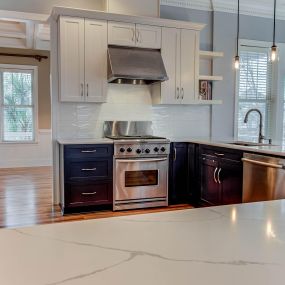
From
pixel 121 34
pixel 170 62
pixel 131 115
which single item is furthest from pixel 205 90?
pixel 121 34

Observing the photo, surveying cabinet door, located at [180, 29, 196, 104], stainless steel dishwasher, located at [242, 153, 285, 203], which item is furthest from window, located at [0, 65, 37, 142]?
stainless steel dishwasher, located at [242, 153, 285, 203]

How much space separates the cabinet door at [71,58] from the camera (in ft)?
13.1

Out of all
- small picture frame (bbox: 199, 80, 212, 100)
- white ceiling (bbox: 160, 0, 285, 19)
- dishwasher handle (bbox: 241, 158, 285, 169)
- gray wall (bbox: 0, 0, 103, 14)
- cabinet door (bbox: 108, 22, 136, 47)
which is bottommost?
dishwasher handle (bbox: 241, 158, 285, 169)

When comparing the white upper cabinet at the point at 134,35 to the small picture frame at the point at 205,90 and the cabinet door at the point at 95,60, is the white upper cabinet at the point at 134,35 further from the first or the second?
the small picture frame at the point at 205,90

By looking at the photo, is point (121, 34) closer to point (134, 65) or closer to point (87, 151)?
point (134, 65)

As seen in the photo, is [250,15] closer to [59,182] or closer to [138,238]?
[59,182]

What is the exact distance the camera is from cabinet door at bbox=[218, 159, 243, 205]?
3.35 meters

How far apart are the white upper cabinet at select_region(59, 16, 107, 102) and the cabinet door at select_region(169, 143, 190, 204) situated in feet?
3.94

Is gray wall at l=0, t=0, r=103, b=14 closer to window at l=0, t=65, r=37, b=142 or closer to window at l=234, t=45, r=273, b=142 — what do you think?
window at l=234, t=45, r=273, b=142

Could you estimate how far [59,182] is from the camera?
14.1ft

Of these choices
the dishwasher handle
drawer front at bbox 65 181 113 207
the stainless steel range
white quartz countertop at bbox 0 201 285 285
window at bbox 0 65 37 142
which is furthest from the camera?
window at bbox 0 65 37 142

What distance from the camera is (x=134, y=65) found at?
13.4ft

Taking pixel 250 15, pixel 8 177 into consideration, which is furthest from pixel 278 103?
pixel 8 177

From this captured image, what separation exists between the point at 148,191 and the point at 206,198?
2.41ft
